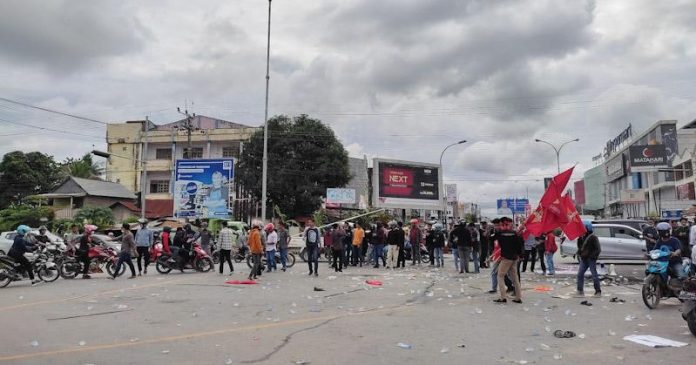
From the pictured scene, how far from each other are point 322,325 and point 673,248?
21.8 ft

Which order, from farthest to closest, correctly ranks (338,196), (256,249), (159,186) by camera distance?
(159,186)
(338,196)
(256,249)

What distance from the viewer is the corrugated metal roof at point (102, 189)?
145 feet

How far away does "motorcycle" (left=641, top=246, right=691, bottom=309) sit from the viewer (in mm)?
9359

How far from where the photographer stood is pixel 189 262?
17.2 meters

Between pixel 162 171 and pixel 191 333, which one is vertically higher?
pixel 162 171

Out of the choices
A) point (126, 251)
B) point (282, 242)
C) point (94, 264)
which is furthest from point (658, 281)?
point (94, 264)

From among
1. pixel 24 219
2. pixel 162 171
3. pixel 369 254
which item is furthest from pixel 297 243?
pixel 162 171

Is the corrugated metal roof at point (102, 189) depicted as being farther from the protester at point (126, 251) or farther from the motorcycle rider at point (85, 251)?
the protester at point (126, 251)

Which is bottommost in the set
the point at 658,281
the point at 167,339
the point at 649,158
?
the point at 167,339

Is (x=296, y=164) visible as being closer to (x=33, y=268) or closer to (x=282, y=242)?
(x=282, y=242)

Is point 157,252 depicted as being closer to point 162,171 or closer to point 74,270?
point 74,270

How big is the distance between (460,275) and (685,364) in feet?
34.8

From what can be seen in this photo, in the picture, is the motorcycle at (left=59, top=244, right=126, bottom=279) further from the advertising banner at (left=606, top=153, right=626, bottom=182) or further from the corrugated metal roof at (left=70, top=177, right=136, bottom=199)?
the advertising banner at (left=606, top=153, right=626, bottom=182)

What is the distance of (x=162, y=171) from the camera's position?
54656 mm
